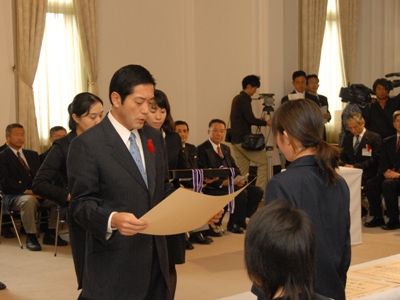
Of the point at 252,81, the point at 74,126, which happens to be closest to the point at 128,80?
the point at 74,126

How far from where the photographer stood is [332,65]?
11820 mm

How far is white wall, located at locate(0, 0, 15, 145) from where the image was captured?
27.4 feet

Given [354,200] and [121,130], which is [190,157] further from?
[121,130]

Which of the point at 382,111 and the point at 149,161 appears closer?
the point at 149,161

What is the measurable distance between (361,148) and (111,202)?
636cm

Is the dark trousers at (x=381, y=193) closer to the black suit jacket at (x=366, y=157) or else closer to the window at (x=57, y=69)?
the black suit jacket at (x=366, y=157)

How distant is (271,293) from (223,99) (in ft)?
28.9

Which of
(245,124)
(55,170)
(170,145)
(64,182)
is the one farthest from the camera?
(245,124)

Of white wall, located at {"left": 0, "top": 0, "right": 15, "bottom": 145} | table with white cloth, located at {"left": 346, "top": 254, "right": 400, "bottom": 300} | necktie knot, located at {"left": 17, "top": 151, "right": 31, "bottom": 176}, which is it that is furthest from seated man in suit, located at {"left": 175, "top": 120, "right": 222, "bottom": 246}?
table with white cloth, located at {"left": 346, "top": 254, "right": 400, "bottom": 300}

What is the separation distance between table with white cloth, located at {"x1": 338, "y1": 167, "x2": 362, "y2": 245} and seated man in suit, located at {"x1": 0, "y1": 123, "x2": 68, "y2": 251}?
10.2 feet

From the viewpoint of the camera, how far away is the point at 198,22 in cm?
1044

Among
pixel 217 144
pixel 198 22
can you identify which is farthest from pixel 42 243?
pixel 198 22

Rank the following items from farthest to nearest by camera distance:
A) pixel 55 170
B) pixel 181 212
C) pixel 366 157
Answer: pixel 366 157 → pixel 55 170 → pixel 181 212

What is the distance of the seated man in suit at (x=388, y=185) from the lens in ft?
25.9
